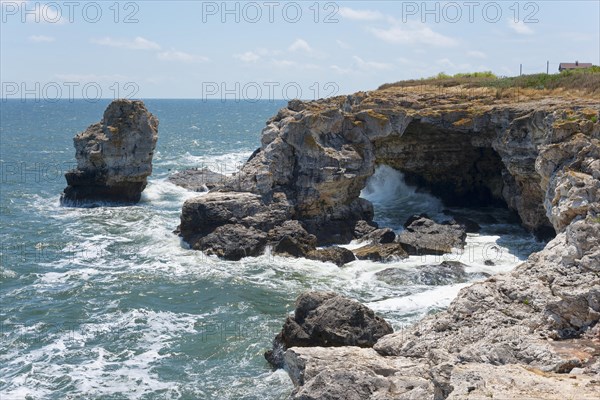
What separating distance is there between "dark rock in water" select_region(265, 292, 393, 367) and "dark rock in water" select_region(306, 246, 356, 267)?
11.8 metres

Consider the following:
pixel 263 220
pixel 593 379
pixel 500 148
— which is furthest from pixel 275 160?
pixel 593 379

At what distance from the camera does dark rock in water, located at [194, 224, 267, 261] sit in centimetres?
3475

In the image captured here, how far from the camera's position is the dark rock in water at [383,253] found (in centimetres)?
3353

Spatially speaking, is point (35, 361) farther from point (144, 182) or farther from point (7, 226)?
point (144, 182)

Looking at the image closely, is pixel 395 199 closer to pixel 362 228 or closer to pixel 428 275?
pixel 362 228

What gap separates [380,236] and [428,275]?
6.38 m

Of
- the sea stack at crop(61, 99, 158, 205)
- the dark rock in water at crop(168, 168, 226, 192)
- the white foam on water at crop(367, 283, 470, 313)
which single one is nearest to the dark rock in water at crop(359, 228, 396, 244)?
the white foam on water at crop(367, 283, 470, 313)

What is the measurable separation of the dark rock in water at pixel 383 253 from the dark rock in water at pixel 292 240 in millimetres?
2609

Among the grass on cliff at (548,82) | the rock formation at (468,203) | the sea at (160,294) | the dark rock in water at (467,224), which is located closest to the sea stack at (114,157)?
the sea at (160,294)

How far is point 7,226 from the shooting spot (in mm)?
43375

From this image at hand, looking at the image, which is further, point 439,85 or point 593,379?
point 439,85

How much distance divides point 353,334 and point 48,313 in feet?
46.1

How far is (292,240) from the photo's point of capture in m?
34.7

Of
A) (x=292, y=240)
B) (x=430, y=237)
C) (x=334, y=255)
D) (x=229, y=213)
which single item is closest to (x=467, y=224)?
(x=430, y=237)
